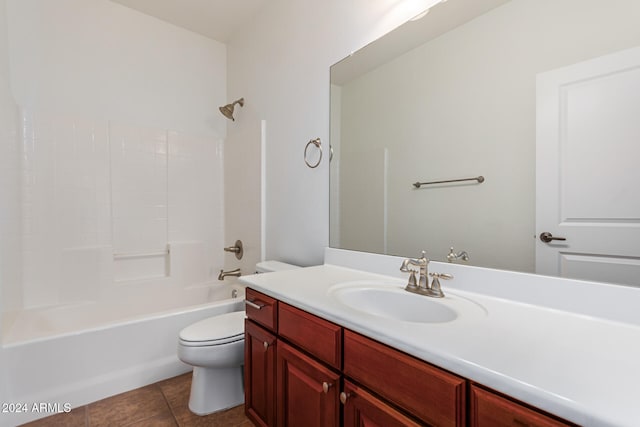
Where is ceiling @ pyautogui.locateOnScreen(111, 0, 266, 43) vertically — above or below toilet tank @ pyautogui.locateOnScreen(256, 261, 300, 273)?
above

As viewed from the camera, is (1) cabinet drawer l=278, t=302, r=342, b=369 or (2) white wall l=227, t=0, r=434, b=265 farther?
(2) white wall l=227, t=0, r=434, b=265

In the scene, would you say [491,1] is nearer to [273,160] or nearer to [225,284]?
[273,160]

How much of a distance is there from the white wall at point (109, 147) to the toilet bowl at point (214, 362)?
1196 millimetres

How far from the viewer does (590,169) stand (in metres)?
0.87

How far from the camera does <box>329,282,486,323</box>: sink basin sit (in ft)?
3.19

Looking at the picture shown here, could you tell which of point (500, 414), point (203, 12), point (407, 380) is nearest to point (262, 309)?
point (407, 380)

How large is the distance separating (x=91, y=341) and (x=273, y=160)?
1597 millimetres

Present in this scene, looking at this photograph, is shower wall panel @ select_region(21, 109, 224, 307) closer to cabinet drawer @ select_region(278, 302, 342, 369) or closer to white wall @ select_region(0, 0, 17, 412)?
white wall @ select_region(0, 0, 17, 412)

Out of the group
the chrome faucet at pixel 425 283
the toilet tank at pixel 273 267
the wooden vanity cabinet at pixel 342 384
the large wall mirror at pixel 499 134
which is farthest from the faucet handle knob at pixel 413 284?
the toilet tank at pixel 273 267

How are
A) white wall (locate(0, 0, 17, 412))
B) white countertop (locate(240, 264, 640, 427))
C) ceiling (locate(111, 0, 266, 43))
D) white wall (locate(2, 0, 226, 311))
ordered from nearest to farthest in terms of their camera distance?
white countertop (locate(240, 264, 640, 427)) < white wall (locate(0, 0, 17, 412)) < white wall (locate(2, 0, 226, 311)) < ceiling (locate(111, 0, 266, 43))

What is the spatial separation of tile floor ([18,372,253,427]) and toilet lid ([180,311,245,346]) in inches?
16.1

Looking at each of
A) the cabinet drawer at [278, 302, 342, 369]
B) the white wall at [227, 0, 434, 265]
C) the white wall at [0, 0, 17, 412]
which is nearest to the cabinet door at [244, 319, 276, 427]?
the cabinet drawer at [278, 302, 342, 369]

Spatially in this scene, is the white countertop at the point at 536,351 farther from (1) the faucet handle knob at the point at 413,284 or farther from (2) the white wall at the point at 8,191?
(2) the white wall at the point at 8,191

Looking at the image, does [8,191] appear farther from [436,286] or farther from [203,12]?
[436,286]
